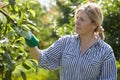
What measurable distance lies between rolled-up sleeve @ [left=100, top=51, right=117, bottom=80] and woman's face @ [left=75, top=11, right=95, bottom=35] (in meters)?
0.28

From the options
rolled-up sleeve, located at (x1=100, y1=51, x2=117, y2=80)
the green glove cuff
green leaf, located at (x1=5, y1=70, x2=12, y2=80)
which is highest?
the green glove cuff

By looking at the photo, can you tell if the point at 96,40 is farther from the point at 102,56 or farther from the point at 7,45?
the point at 7,45

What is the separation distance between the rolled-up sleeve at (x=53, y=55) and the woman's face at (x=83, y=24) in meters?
0.25

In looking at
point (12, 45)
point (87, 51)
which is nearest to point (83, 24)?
point (87, 51)

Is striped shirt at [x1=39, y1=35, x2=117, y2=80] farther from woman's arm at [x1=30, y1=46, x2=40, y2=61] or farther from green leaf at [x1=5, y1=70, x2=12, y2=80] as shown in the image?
green leaf at [x1=5, y1=70, x2=12, y2=80]

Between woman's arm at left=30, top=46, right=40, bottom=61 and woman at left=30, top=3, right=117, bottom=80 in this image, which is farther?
woman's arm at left=30, top=46, right=40, bottom=61

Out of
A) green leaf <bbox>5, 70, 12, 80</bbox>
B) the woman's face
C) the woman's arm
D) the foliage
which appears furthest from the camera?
green leaf <bbox>5, 70, 12, 80</bbox>

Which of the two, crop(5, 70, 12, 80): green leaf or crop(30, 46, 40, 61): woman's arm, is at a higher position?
crop(30, 46, 40, 61): woman's arm

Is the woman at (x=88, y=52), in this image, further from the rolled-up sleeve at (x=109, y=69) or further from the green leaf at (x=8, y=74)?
the green leaf at (x=8, y=74)

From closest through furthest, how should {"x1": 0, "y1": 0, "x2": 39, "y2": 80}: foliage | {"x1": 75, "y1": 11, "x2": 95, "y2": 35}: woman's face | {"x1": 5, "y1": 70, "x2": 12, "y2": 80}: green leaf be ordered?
{"x1": 75, "y1": 11, "x2": 95, "y2": 35}: woman's face
{"x1": 0, "y1": 0, "x2": 39, "y2": 80}: foliage
{"x1": 5, "y1": 70, "x2": 12, "y2": 80}: green leaf

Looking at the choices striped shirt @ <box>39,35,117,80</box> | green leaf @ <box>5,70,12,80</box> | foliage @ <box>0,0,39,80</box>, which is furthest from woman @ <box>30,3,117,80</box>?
green leaf @ <box>5,70,12,80</box>

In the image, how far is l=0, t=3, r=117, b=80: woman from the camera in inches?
174

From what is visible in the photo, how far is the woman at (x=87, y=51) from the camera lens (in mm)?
4414

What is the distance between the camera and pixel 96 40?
14.8 ft
